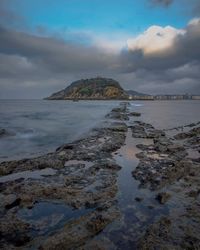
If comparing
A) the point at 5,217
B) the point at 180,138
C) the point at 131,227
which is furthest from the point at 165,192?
the point at 180,138

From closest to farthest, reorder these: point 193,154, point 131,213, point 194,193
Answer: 1. point 131,213
2. point 194,193
3. point 193,154

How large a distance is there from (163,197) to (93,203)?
2.71 metres

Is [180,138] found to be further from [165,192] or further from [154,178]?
Result: [165,192]

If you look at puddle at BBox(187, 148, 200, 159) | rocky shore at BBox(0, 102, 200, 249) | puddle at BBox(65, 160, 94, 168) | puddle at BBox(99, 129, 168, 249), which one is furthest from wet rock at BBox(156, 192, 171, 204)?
puddle at BBox(187, 148, 200, 159)

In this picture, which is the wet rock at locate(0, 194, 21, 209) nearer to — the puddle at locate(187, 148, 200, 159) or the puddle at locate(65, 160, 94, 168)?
the puddle at locate(65, 160, 94, 168)

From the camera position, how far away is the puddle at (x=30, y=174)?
11958mm

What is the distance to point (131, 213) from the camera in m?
8.20

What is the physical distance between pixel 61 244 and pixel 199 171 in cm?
908

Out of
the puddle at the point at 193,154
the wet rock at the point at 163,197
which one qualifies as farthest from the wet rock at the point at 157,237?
the puddle at the point at 193,154

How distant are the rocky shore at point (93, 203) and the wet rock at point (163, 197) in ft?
0.12

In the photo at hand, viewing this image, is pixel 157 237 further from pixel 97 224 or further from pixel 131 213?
pixel 97 224

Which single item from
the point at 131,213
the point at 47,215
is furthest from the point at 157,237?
the point at 47,215

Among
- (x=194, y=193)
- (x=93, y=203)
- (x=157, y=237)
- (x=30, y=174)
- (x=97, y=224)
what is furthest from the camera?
(x=30, y=174)

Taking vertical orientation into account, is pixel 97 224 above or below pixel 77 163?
above
